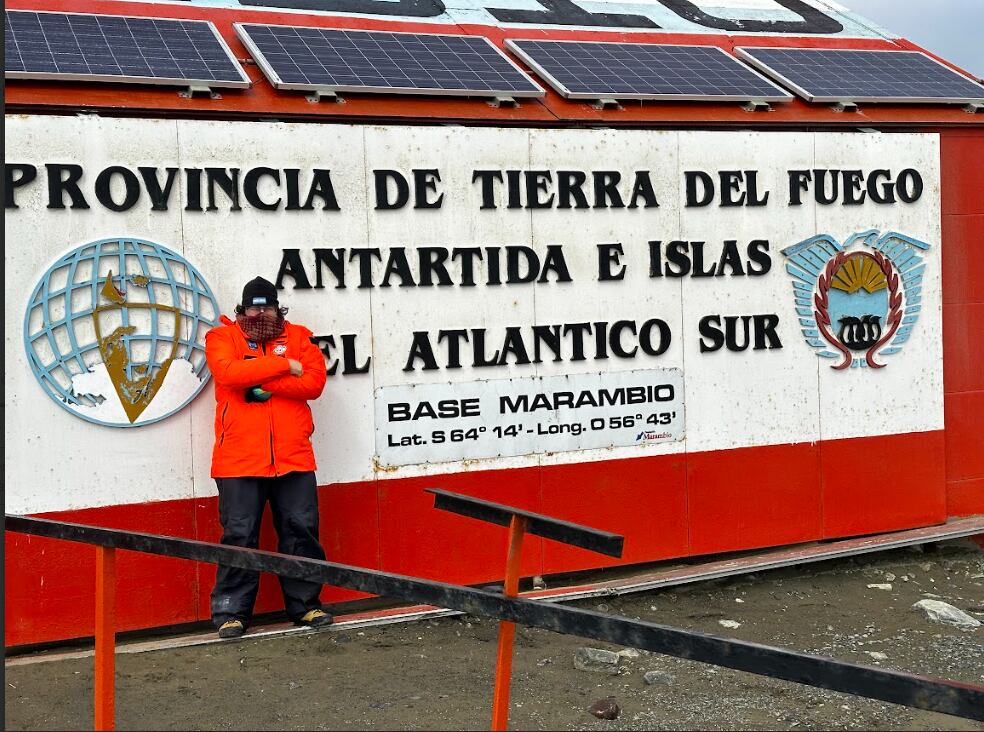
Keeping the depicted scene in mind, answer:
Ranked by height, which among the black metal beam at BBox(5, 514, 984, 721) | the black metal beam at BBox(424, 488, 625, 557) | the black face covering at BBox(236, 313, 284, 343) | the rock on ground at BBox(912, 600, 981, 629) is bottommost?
the rock on ground at BBox(912, 600, 981, 629)

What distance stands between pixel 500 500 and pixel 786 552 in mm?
1995

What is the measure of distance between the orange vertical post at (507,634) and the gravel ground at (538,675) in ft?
3.33

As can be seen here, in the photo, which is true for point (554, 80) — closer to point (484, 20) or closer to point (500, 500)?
point (484, 20)

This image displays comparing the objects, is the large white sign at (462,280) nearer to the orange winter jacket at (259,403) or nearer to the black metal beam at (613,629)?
the orange winter jacket at (259,403)

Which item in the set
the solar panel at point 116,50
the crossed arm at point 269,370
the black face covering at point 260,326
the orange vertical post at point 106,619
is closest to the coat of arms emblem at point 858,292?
the crossed arm at point 269,370

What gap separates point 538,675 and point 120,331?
8.86 ft

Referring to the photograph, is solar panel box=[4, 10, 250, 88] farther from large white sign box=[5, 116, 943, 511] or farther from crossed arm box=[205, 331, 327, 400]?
crossed arm box=[205, 331, 327, 400]

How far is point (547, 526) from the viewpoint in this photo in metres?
3.31

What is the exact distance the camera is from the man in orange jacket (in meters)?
5.92

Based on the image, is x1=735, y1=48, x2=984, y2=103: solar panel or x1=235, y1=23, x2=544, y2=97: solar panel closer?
x1=235, y1=23, x2=544, y2=97: solar panel

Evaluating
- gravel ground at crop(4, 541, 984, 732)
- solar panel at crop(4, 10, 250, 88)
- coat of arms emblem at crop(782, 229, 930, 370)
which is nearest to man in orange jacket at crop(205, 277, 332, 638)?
gravel ground at crop(4, 541, 984, 732)

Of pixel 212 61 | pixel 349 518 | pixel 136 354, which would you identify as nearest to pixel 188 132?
pixel 212 61

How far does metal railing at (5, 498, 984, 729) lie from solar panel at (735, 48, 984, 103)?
559cm

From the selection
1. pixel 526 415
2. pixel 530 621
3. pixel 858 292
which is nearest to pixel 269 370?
pixel 526 415
